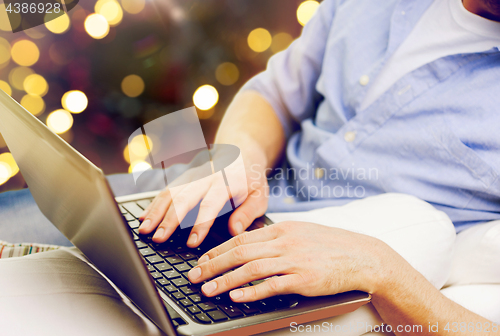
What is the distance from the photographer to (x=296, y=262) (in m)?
0.38

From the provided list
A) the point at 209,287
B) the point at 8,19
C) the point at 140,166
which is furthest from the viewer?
the point at 8,19

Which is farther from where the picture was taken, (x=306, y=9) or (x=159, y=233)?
(x=306, y=9)

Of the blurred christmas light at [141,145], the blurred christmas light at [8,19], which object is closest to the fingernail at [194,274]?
the blurred christmas light at [141,145]

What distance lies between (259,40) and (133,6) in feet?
1.32

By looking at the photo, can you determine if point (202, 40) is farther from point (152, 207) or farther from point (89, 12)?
point (152, 207)

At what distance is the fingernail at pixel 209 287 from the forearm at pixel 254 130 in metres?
0.36

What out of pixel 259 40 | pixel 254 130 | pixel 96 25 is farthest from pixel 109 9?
pixel 254 130

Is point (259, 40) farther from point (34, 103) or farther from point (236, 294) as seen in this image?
point (236, 294)

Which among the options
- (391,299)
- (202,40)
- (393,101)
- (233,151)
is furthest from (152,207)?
(202,40)

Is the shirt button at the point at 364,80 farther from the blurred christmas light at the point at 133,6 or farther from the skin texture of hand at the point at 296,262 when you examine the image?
the blurred christmas light at the point at 133,6

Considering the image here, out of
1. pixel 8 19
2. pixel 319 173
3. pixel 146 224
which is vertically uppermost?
pixel 8 19

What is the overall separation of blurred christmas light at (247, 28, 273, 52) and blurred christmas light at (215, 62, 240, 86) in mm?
92

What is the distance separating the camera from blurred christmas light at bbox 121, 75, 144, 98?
1.16 meters

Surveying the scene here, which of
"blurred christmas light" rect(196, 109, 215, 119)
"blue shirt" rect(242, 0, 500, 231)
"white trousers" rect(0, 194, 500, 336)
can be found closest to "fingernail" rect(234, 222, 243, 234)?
"white trousers" rect(0, 194, 500, 336)
